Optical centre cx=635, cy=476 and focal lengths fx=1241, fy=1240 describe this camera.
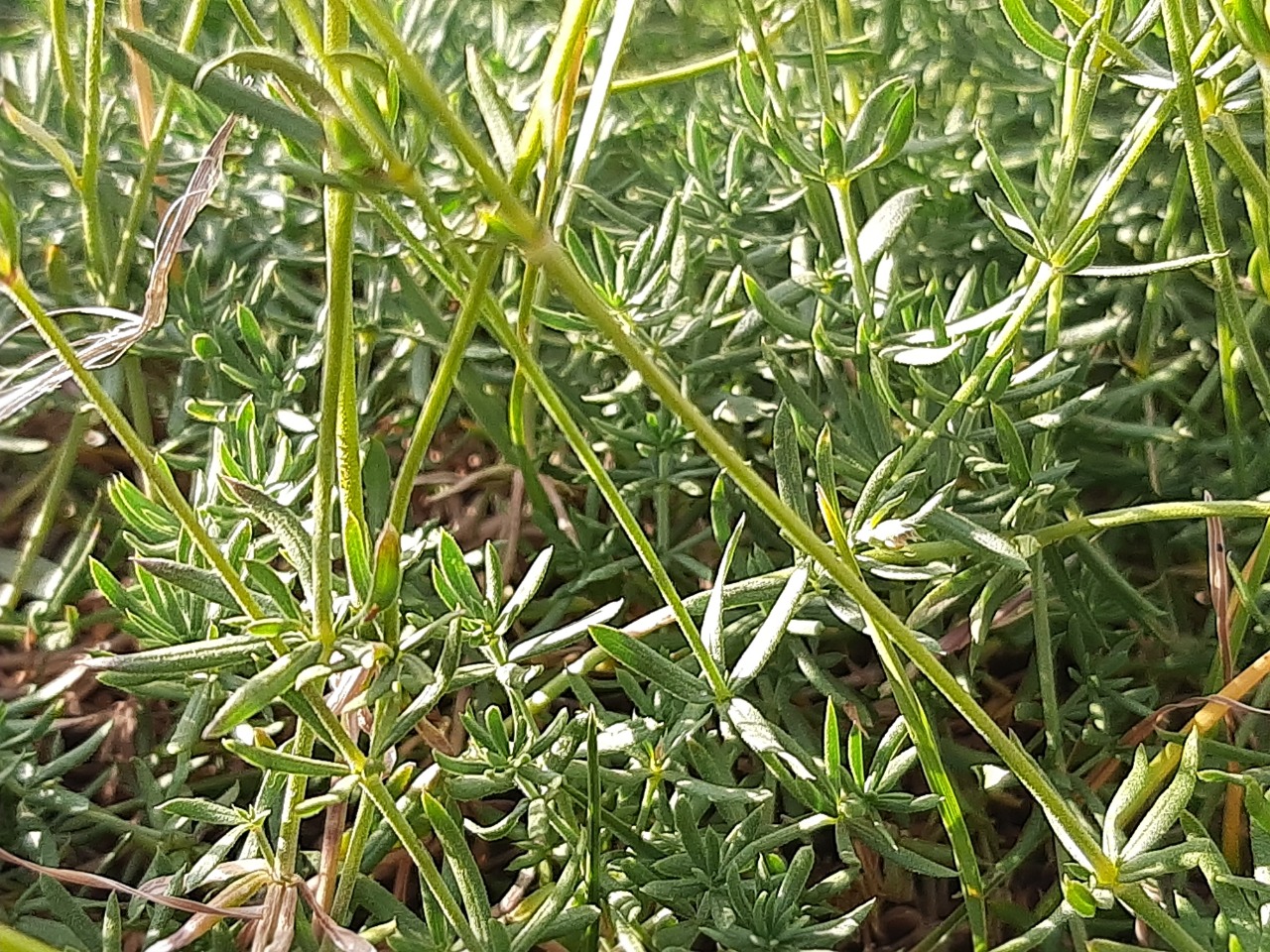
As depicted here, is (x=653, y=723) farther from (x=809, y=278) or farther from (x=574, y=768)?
(x=809, y=278)

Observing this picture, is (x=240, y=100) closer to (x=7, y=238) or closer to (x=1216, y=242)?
(x=7, y=238)

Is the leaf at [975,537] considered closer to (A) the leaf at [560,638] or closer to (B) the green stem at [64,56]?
(A) the leaf at [560,638]

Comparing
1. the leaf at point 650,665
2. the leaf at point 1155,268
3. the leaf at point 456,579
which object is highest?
the leaf at point 1155,268

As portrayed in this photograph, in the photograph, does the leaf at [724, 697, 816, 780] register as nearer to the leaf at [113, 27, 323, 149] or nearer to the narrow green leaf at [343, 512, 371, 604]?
the narrow green leaf at [343, 512, 371, 604]

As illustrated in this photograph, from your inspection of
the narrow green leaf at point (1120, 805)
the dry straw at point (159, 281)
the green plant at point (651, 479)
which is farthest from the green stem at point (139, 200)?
the narrow green leaf at point (1120, 805)

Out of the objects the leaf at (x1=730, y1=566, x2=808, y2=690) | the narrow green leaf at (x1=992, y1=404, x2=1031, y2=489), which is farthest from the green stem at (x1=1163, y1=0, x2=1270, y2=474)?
the leaf at (x1=730, y1=566, x2=808, y2=690)
